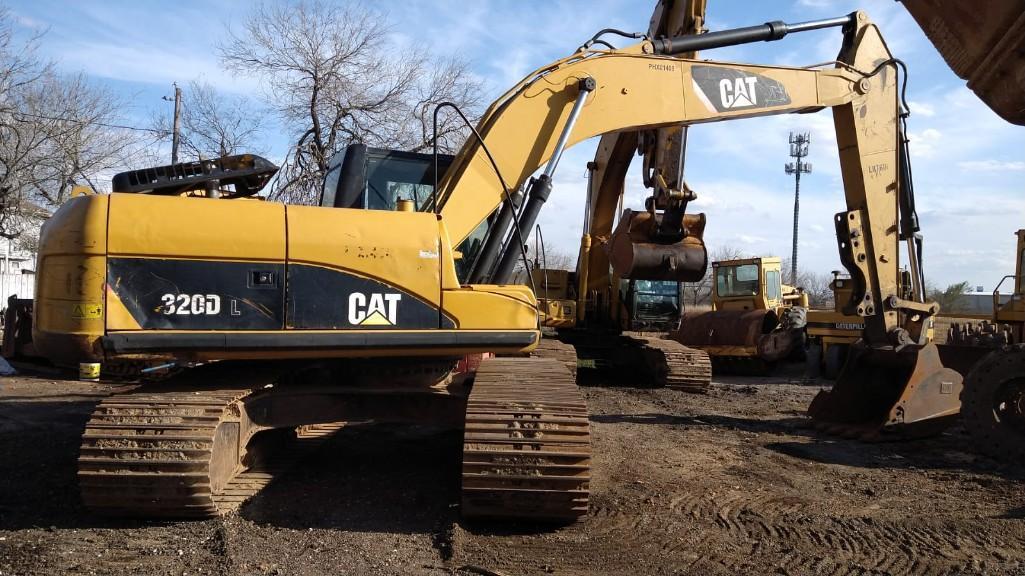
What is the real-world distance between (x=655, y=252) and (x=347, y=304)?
17.2 ft

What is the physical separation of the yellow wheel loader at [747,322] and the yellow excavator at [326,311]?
1017 cm

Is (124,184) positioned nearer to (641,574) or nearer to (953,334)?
(641,574)

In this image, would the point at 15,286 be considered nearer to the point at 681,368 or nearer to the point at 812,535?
the point at 681,368

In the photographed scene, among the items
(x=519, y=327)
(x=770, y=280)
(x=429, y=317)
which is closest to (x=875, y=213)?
(x=519, y=327)

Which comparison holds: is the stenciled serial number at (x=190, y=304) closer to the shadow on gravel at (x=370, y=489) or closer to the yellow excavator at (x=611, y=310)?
the shadow on gravel at (x=370, y=489)

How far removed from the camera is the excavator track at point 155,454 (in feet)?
13.8

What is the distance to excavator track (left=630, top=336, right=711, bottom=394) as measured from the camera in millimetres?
11820

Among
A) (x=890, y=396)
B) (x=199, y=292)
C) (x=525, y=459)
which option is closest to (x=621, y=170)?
(x=890, y=396)

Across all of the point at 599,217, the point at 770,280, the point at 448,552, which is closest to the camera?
the point at 448,552

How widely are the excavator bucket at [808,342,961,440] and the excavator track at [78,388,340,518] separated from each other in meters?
6.05

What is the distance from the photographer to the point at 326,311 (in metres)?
4.66

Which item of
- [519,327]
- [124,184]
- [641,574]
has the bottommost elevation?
[641,574]

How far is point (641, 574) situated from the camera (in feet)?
12.7

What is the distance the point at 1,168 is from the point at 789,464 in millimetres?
20083
